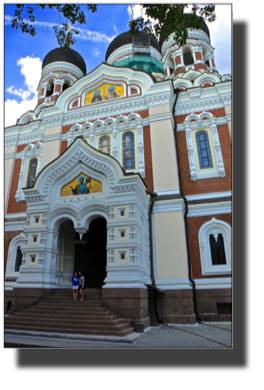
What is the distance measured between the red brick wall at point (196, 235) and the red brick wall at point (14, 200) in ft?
27.4

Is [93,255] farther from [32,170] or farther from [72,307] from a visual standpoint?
[32,170]

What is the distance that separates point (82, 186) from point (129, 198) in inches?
80.7

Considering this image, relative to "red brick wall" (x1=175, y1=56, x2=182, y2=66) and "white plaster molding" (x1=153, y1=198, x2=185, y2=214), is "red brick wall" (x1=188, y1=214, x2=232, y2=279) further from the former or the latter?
"red brick wall" (x1=175, y1=56, x2=182, y2=66)

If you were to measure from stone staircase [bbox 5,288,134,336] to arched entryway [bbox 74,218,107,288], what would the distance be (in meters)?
2.16

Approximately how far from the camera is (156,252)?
32.7ft

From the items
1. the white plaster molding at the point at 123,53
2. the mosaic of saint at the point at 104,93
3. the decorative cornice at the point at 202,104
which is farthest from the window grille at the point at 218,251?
the white plaster molding at the point at 123,53

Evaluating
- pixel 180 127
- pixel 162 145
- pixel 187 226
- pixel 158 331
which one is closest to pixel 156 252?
pixel 187 226

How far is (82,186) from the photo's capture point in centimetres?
980

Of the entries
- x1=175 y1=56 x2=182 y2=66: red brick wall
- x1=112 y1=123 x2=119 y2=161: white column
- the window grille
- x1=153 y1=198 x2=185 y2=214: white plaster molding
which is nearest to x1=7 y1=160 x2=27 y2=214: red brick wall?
x1=112 y1=123 x2=119 y2=161: white column

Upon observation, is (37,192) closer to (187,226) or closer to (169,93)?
(187,226)

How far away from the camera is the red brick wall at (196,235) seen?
33.0 ft

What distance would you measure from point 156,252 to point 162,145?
15.6 feet

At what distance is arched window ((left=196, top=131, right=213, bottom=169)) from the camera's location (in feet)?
38.5

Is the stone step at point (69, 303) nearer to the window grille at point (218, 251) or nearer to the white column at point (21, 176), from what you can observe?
the window grille at point (218, 251)
